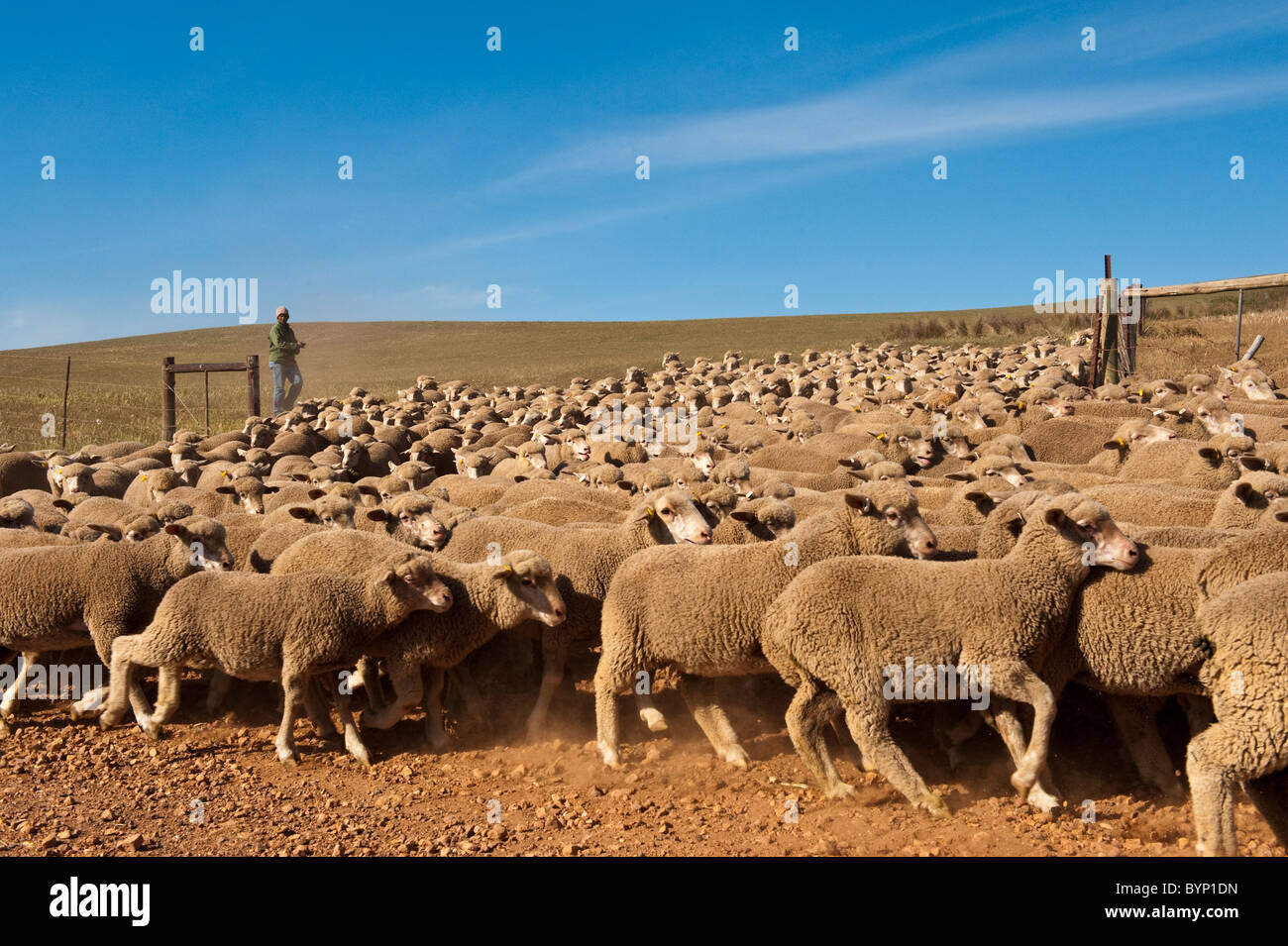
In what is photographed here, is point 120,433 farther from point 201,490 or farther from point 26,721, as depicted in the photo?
point 26,721

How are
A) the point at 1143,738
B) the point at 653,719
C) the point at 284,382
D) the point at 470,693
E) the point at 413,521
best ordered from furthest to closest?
the point at 284,382 < the point at 413,521 < the point at 470,693 < the point at 653,719 < the point at 1143,738

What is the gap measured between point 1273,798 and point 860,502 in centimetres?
306

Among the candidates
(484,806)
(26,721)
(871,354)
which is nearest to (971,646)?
(484,806)

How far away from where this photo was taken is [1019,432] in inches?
547

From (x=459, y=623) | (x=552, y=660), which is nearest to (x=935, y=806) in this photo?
(x=552, y=660)

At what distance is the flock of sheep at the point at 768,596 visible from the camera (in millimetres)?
5879

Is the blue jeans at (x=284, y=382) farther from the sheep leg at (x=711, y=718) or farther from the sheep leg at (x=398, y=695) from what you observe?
the sheep leg at (x=711, y=718)

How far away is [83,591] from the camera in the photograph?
782 centimetres

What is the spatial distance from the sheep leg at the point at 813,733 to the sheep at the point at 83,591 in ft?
14.8

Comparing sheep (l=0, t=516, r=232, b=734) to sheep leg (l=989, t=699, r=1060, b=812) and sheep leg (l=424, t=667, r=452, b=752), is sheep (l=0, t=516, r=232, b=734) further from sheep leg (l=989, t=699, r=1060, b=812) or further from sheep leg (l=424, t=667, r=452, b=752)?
sheep leg (l=989, t=699, r=1060, b=812)

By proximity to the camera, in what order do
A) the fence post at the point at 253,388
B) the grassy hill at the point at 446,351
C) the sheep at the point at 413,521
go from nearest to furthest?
the sheep at the point at 413,521, the fence post at the point at 253,388, the grassy hill at the point at 446,351

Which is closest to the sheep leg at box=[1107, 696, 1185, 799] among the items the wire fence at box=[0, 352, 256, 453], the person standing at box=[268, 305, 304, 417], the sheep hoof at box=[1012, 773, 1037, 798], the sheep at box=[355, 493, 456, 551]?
the sheep hoof at box=[1012, 773, 1037, 798]

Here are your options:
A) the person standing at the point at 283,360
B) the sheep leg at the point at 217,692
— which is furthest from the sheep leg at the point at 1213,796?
the person standing at the point at 283,360

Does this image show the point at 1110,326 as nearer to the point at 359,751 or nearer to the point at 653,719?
the point at 653,719
